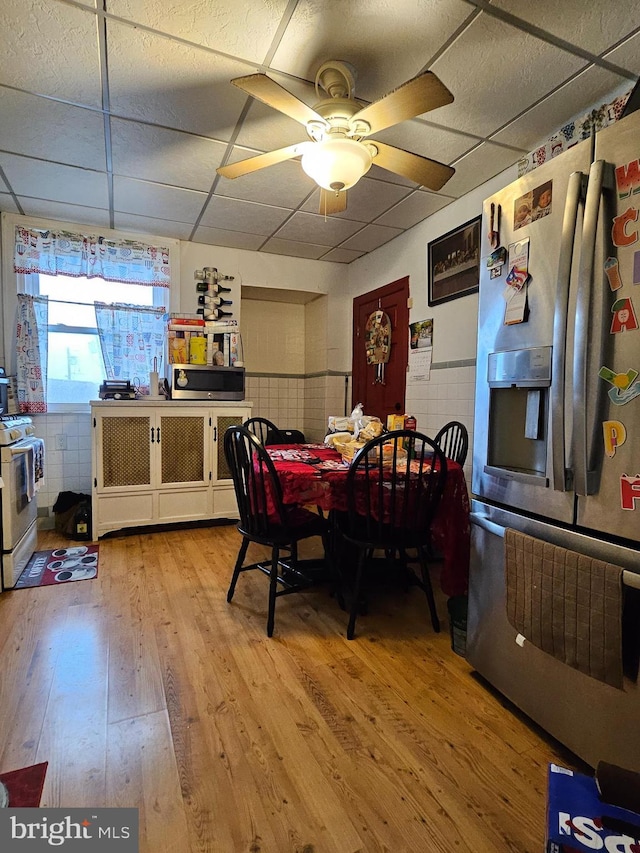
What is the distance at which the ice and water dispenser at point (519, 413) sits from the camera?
1372 mm

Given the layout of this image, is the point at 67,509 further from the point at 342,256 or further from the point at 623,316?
the point at 623,316

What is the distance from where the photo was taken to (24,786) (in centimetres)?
117

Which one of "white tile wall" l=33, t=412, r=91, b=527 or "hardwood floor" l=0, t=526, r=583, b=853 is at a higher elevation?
"white tile wall" l=33, t=412, r=91, b=527

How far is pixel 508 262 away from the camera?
1.49m

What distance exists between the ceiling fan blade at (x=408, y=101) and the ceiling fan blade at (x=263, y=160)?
300 mm

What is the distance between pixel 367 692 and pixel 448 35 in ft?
8.36

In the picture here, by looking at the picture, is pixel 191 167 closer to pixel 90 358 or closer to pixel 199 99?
pixel 199 99

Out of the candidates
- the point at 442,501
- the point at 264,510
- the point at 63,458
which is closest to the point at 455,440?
the point at 442,501

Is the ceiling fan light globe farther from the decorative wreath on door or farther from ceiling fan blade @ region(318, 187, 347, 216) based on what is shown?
the decorative wreath on door

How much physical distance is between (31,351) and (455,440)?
3.33 metres

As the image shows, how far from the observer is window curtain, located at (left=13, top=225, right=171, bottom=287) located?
3.37 m

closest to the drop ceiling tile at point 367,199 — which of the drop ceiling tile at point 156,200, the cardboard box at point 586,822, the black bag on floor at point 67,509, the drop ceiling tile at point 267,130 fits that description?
the drop ceiling tile at point 267,130

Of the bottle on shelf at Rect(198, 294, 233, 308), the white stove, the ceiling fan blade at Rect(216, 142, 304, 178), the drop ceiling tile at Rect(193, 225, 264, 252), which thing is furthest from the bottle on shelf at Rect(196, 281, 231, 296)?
the ceiling fan blade at Rect(216, 142, 304, 178)

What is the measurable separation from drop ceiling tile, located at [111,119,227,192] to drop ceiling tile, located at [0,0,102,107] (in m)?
0.26
